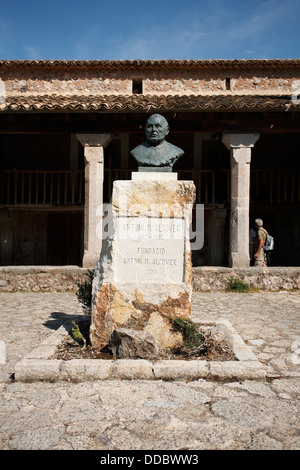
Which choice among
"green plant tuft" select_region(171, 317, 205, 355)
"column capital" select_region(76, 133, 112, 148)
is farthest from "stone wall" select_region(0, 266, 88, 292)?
"green plant tuft" select_region(171, 317, 205, 355)

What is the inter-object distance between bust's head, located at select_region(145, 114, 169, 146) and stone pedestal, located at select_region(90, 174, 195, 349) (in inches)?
24.3

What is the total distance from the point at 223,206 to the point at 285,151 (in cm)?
315

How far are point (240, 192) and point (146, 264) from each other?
16.6ft

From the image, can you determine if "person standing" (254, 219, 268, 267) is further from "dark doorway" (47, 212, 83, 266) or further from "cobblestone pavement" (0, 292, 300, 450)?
"dark doorway" (47, 212, 83, 266)

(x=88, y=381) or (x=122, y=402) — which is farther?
(x=88, y=381)

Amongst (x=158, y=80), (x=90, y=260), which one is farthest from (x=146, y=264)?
(x=158, y=80)

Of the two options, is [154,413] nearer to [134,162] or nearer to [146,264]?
[146,264]

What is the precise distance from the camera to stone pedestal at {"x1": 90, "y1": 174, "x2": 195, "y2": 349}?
11.4 ft

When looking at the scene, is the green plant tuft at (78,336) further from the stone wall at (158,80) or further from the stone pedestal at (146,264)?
the stone wall at (158,80)

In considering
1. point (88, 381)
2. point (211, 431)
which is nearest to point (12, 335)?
point (88, 381)

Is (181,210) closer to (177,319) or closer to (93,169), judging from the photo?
(177,319)

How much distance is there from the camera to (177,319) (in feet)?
11.3

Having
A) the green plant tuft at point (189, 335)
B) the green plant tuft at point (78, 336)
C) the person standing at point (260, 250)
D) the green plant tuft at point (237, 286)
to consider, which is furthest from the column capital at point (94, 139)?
the green plant tuft at point (189, 335)

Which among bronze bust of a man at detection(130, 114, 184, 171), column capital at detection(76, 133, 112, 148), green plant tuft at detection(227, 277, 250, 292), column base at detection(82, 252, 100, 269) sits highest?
column capital at detection(76, 133, 112, 148)
